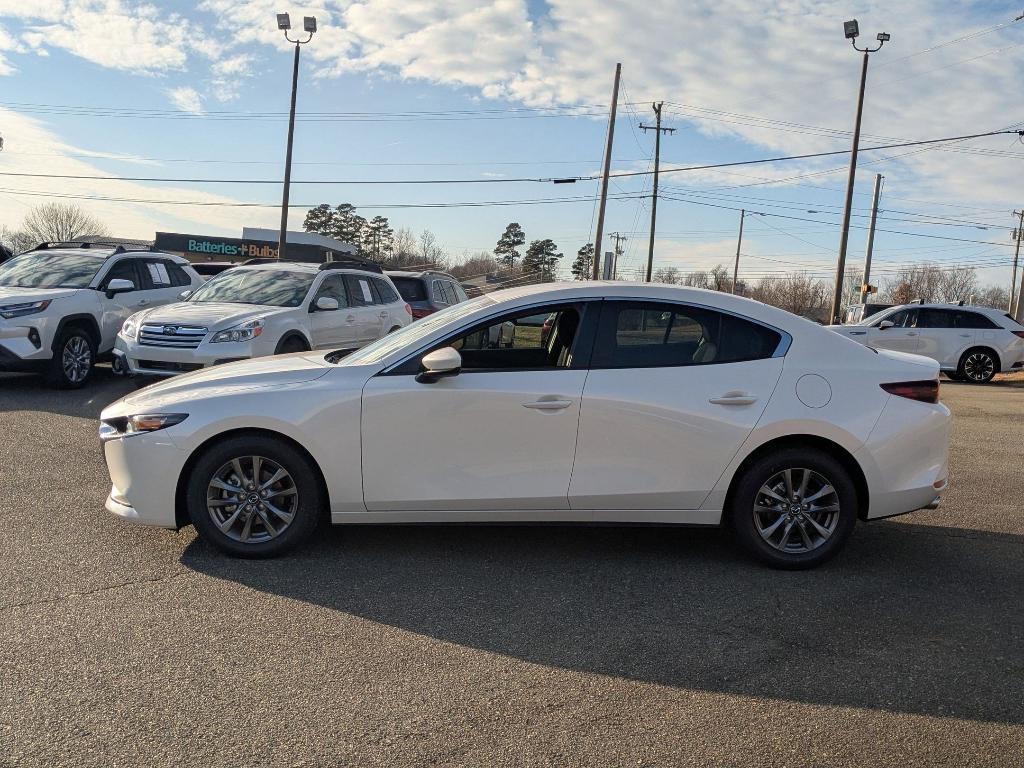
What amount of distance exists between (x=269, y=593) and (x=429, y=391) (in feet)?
4.43

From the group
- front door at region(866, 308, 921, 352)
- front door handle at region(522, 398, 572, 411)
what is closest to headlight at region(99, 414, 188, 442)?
front door handle at region(522, 398, 572, 411)

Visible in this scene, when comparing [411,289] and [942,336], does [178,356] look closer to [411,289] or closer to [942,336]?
[411,289]

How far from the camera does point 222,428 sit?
5020mm

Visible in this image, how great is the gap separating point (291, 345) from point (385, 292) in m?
2.82

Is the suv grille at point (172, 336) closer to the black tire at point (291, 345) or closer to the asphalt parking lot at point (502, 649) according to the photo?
the black tire at point (291, 345)

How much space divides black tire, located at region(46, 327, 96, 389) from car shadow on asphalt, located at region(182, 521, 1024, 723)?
24.1 ft

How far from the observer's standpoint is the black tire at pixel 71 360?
11.4 m

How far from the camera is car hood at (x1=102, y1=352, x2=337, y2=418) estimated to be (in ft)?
16.9

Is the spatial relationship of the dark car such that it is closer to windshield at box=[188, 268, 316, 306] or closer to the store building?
windshield at box=[188, 268, 316, 306]

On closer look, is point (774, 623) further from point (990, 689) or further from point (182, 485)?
point (182, 485)

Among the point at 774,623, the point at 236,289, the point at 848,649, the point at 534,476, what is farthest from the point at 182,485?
the point at 236,289

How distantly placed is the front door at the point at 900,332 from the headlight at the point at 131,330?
14713 millimetres

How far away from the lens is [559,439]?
16.6ft

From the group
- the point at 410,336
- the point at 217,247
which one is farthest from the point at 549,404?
the point at 217,247
